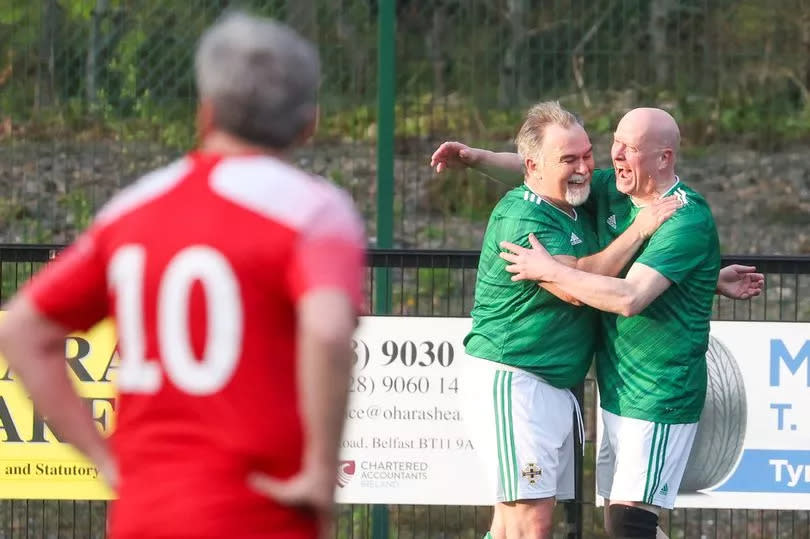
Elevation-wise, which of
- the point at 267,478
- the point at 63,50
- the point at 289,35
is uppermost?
the point at 63,50

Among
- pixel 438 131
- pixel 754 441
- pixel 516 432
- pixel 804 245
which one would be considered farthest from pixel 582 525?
pixel 804 245

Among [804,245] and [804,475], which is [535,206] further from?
[804,245]

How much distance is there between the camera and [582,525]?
24.0 ft

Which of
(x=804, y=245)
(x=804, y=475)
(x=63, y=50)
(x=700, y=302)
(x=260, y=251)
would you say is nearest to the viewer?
(x=260, y=251)

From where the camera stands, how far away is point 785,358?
685 cm

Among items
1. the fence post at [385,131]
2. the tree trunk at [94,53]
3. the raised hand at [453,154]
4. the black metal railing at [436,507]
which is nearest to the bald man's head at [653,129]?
the raised hand at [453,154]

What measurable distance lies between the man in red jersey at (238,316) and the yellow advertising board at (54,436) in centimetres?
453

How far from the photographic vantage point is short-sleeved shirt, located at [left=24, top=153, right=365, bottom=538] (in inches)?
94.6

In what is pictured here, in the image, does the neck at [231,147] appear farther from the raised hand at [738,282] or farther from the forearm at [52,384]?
the raised hand at [738,282]

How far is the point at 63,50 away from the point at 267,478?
7.30 m

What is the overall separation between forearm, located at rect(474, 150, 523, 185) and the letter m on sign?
1.68 metres

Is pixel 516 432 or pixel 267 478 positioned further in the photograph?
pixel 516 432

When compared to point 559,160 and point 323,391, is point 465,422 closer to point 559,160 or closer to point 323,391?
point 559,160

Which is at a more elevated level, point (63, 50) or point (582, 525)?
point (63, 50)
